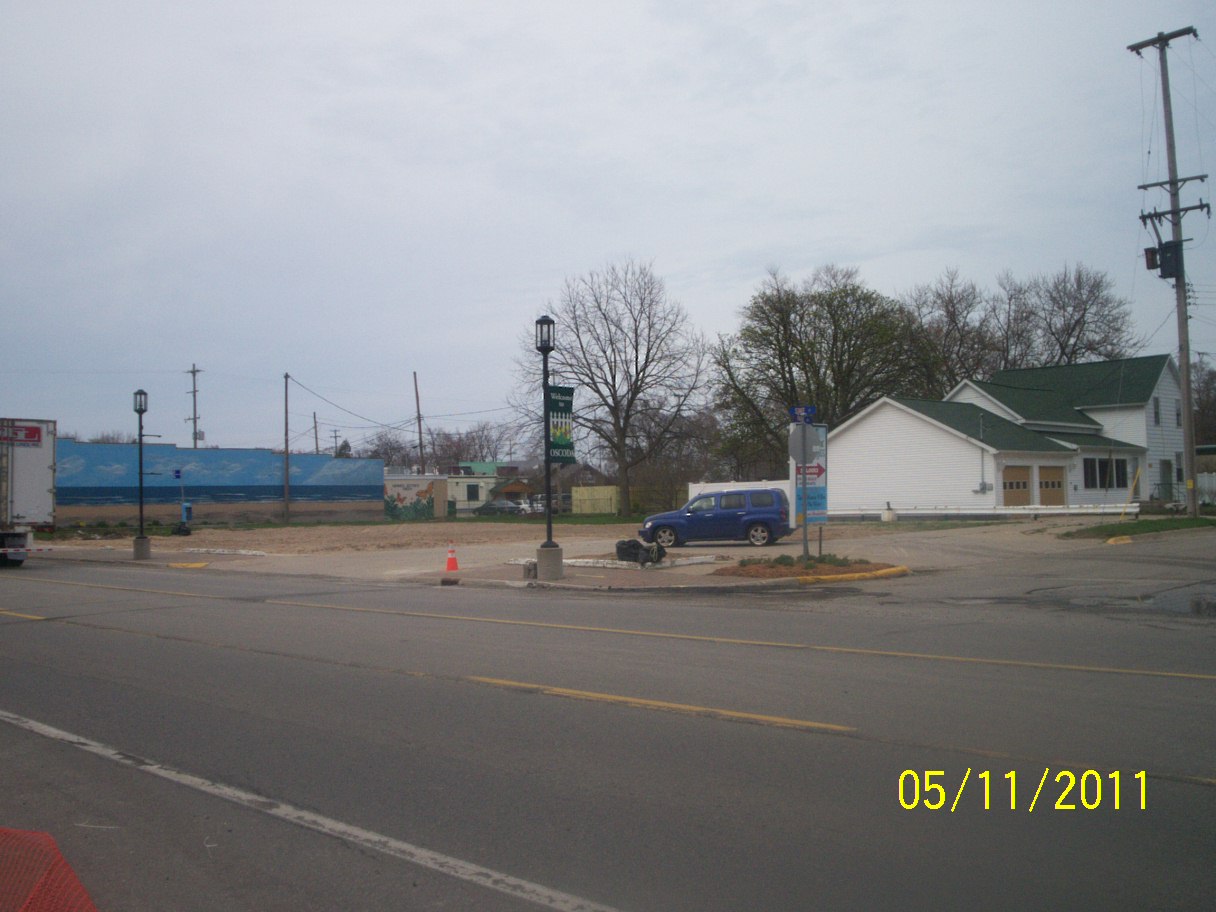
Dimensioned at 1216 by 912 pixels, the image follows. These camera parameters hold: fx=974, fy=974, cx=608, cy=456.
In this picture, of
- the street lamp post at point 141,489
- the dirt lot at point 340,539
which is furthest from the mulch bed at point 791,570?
the street lamp post at point 141,489

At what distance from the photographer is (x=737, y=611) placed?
1467cm

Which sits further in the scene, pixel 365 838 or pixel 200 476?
pixel 200 476

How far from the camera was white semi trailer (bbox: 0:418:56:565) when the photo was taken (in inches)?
1025

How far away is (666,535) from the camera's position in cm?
2877

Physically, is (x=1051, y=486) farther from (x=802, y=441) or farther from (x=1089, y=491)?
(x=802, y=441)

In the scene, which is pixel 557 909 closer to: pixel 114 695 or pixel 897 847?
pixel 897 847

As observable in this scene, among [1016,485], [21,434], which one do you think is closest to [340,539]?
[21,434]

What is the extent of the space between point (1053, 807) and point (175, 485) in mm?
61538

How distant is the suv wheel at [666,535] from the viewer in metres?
28.7

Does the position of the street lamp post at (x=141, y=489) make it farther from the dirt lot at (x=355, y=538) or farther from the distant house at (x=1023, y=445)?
the distant house at (x=1023, y=445)

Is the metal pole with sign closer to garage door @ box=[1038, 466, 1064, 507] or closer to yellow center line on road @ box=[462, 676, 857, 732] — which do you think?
yellow center line on road @ box=[462, 676, 857, 732]

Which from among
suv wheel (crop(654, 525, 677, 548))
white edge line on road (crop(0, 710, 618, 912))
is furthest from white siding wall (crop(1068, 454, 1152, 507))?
white edge line on road (crop(0, 710, 618, 912))
